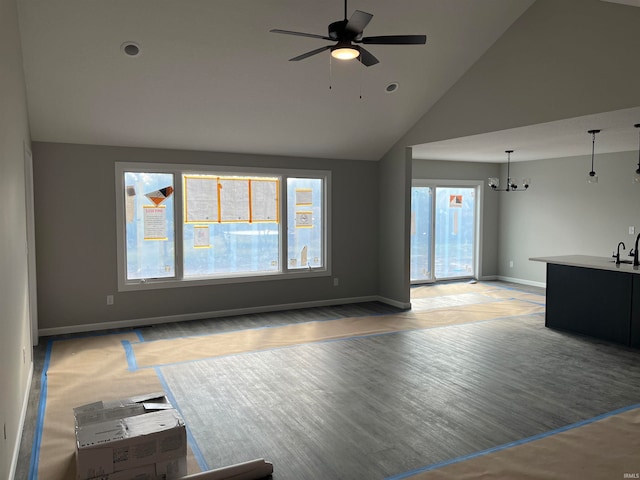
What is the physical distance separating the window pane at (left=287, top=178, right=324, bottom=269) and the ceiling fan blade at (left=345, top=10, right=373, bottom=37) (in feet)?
13.2

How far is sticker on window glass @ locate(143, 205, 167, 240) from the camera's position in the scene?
6.25 m

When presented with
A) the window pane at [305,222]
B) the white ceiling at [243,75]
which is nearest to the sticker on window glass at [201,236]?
the white ceiling at [243,75]

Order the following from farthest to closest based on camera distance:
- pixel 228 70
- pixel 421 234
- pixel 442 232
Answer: pixel 442 232 < pixel 421 234 < pixel 228 70

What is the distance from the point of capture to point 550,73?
4.77 m

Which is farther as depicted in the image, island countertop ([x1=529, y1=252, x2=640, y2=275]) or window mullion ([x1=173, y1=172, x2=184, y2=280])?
window mullion ([x1=173, y1=172, x2=184, y2=280])

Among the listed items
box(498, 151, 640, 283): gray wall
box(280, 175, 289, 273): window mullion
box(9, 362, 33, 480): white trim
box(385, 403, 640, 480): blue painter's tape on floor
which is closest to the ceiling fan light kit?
box(385, 403, 640, 480): blue painter's tape on floor

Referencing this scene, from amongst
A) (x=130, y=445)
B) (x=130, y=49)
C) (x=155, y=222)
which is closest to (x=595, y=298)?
(x=130, y=445)

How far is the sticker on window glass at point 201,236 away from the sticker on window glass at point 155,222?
0.41 meters

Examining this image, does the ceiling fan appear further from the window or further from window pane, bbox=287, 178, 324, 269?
window pane, bbox=287, 178, 324, 269

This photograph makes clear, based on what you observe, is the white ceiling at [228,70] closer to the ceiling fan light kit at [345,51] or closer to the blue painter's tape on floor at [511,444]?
the ceiling fan light kit at [345,51]

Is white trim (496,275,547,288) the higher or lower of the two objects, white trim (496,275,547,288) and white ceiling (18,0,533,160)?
the lower

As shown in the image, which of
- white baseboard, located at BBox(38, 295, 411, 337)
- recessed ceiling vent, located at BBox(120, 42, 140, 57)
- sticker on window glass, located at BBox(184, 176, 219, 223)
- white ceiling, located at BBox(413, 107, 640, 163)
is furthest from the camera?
sticker on window glass, located at BBox(184, 176, 219, 223)

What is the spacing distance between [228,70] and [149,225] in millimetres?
2436

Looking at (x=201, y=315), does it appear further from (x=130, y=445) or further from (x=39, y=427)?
(x=130, y=445)
